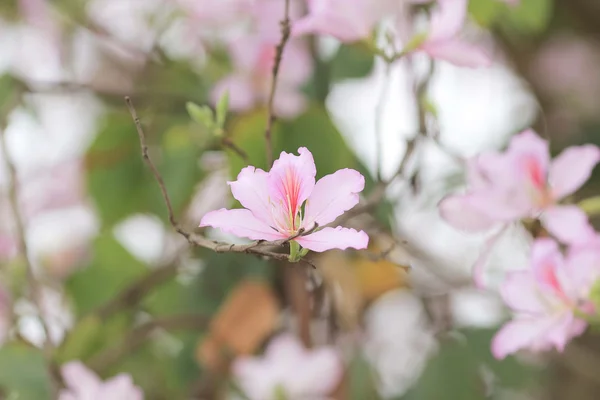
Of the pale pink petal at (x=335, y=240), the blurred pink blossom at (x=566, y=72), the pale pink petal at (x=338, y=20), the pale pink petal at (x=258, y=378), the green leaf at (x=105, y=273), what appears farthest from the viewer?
the blurred pink blossom at (x=566, y=72)

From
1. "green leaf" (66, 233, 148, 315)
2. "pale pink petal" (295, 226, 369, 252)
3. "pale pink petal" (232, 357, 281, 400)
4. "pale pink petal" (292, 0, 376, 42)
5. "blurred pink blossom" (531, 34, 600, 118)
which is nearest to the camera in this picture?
"pale pink petal" (295, 226, 369, 252)

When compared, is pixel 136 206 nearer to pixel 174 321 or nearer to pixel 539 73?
pixel 174 321

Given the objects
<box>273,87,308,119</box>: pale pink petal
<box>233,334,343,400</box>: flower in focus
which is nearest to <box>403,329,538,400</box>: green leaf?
<box>233,334,343,400</box>: flower in focus

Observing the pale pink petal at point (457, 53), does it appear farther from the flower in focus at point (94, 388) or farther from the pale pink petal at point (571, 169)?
the flower in focus at point (94, 388)

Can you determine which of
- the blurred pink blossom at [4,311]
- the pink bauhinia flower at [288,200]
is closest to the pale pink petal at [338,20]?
the pink bauhinia flower at [288,200]

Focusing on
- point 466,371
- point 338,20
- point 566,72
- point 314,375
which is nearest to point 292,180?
point 338,20

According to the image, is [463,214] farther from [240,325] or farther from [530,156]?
[240,325]

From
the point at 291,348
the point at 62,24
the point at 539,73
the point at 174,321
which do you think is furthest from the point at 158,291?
the point at 539,73

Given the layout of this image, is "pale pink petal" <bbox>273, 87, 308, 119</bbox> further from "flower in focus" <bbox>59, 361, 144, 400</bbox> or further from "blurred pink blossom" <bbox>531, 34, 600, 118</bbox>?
"blurred pink blossom" <bbox>531, 34, 600, 118</bbox>
